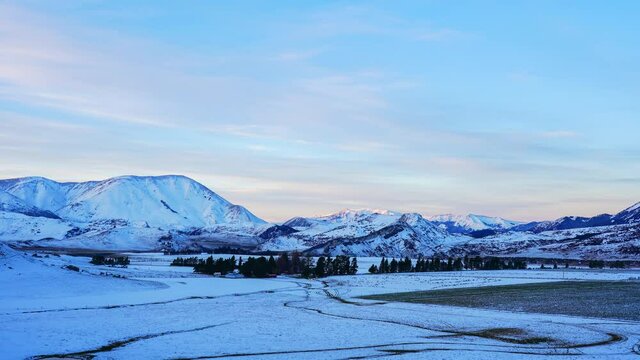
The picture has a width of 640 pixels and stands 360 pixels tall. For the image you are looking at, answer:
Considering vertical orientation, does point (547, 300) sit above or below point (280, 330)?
above

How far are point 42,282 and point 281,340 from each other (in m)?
64.8

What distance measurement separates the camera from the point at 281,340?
50312 mm

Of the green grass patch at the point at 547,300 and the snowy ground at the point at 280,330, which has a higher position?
the green grass patch at the point at 547,300

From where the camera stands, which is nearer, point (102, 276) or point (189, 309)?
point (189, 309)

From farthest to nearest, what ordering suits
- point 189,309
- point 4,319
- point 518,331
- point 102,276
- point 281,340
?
point 102,276
point 189,309
point 4,319
point 518,331
point 281,340

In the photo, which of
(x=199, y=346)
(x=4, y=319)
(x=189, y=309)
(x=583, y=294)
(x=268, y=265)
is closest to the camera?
(x=199, y=346)

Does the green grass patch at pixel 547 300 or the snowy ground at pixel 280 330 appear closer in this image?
the snowy ground at pixel 280 330

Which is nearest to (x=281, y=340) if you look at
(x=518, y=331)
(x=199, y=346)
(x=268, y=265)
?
(x=199, y=346)

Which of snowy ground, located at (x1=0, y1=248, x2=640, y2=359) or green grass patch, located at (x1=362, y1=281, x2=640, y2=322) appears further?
green grass patch, located at (x1=362, y1=281, x2=640, y2=322)

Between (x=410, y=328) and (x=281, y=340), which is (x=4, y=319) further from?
(x=410, y=328)

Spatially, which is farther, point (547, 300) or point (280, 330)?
point (547, 300)

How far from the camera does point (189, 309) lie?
75.5 meters

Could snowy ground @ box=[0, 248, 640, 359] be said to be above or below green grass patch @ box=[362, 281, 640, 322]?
below

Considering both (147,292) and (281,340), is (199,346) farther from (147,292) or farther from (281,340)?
(147,292)
